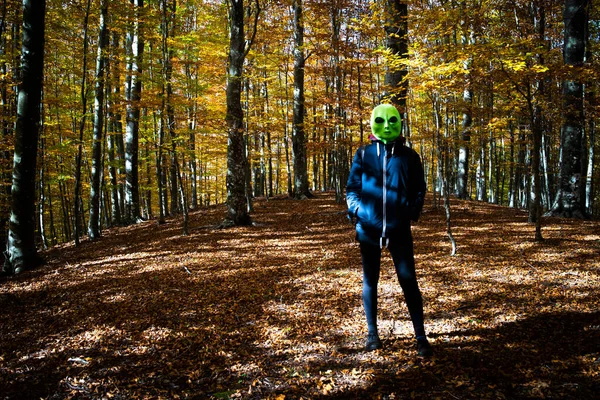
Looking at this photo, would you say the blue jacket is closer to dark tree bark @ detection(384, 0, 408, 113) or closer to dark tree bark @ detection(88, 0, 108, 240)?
dark tree bark @ detection(384, 0, 408, 113)

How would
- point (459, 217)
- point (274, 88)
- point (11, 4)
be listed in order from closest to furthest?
point (11, 4) < point (459, 217) < point (274, 88)

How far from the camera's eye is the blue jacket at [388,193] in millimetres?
2904

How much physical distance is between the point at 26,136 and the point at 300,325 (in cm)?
739

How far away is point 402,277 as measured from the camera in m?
2.98

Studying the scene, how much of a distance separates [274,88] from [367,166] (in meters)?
21.1

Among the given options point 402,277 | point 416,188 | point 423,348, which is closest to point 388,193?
point 416,188

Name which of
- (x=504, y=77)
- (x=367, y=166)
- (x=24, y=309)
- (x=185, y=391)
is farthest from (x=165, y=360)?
(x=504, y=77)

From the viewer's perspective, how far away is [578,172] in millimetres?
9922

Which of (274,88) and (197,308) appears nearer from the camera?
(197,308)

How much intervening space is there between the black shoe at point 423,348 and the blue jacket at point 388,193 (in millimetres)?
963

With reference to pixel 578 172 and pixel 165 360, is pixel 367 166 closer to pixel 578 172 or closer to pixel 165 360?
pixel 165 360

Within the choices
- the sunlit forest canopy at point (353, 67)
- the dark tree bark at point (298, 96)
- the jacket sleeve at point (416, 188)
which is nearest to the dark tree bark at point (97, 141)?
the sunlit forest canopy at point (353, 67)

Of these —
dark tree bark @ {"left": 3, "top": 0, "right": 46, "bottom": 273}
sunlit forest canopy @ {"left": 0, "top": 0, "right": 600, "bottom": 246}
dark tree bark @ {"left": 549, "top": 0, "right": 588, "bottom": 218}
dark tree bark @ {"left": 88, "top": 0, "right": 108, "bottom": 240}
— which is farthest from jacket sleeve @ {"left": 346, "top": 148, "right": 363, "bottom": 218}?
dark tree bark @ {"left": 88, "top": 0, "right": 108, "bottom": 240}

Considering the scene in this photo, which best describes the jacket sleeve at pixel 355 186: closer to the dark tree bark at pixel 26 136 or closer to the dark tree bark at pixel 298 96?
the dark tree bark at pixel 26 136
